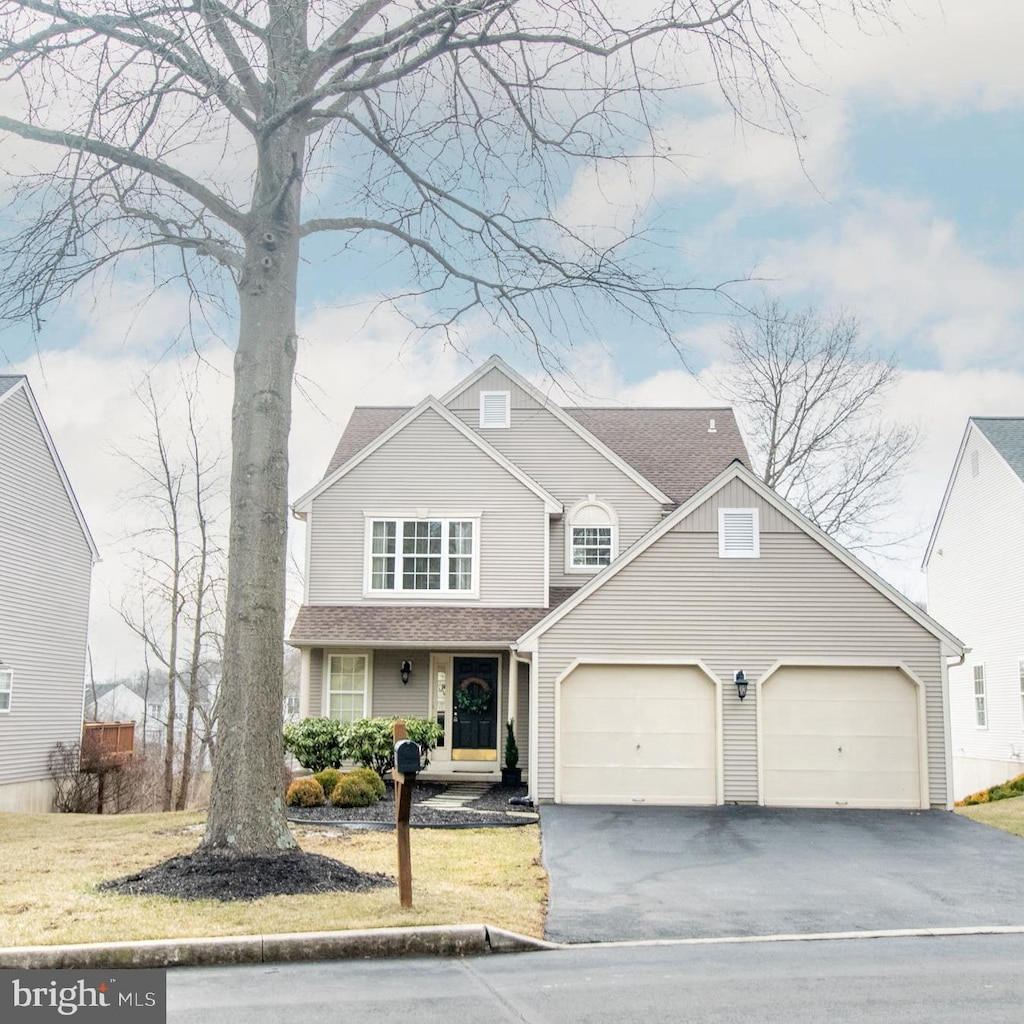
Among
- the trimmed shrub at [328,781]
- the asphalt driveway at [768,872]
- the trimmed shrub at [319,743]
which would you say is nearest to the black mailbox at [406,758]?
the asphalt driveway at [768,872]

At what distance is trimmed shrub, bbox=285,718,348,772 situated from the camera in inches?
813

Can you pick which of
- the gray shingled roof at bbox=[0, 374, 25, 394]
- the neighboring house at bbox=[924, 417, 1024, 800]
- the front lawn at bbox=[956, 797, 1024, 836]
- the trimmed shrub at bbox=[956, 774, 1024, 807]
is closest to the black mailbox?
the front lawn at bbox=[956, 797, 1024, 836]

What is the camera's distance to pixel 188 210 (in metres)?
12.2

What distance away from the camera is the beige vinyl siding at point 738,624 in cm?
1867

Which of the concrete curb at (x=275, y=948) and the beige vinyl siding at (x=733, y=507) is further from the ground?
the beige vinyl siding at (x=733, y=507)

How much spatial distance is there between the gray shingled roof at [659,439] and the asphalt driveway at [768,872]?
970cm

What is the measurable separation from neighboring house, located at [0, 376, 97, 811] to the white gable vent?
10.6 m

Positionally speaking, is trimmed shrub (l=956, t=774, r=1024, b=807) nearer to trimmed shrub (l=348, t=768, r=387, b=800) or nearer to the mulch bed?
trimmed shrub (l=348, t=768, r=387, b=800)

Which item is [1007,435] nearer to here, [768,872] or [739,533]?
[739,533]

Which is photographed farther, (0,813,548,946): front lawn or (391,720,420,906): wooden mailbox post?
(391,720,420,906): wooden mailbox post

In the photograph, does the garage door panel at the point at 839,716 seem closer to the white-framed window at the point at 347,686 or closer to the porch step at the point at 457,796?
the porch step at the point at 457,796

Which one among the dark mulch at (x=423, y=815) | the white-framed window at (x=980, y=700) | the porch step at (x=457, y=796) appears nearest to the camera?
the dark mulch at (x=423, y=815)

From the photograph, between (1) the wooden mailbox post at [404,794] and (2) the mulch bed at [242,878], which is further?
(2) the mulch bed at [242,878]

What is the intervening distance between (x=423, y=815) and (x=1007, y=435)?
63.2 feet
